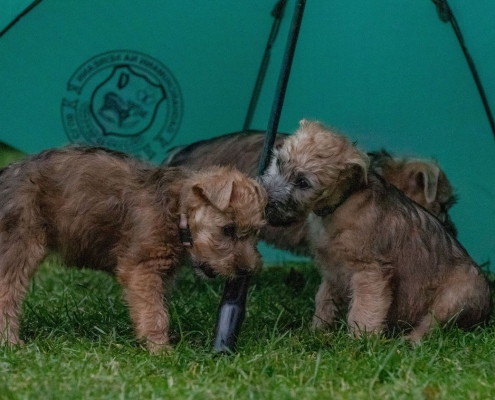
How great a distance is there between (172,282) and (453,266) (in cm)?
218

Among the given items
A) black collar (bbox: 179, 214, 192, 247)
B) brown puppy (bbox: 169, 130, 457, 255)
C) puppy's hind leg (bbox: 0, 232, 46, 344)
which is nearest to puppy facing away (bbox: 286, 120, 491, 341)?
black collar (bbox: 179, 214, 192, 247)

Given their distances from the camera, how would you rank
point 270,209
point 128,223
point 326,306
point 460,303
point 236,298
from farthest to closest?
point 326,306 < point 460,303 < point 270,209 < point 128,223 < point 236,298

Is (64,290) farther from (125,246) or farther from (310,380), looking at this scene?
(310,380)

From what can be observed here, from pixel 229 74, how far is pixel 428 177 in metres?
2.04

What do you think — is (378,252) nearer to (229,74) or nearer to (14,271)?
(229,74)

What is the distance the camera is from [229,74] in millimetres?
8750

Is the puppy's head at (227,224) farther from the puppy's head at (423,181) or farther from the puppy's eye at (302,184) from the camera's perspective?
the puppy's head at (423,181)

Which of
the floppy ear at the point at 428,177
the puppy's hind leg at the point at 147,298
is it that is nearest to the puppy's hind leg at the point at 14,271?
the puppy's hind leg at the point at 147,298

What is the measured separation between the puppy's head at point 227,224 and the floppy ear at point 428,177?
112 inches

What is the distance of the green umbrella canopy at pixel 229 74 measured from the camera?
823cm

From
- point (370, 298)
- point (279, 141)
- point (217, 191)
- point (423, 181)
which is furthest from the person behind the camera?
point (423, 181)

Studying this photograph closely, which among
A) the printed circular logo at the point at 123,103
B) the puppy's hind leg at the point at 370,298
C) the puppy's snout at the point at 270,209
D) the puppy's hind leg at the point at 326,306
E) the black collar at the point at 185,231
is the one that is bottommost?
the puppy's hind leg at the point at 326,306

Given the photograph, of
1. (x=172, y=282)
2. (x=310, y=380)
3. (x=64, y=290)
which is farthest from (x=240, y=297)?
(x=64, y=290)

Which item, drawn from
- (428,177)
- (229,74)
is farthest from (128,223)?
(428,177)
